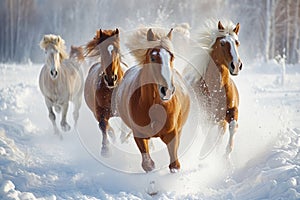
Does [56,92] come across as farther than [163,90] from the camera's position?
Yes

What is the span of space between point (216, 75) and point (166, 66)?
1.58 metres

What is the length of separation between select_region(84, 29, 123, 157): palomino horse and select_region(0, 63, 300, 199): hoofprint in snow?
0.54m

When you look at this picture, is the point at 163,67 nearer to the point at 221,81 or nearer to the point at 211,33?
the point at 221,81

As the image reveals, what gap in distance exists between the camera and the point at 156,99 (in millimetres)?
4691

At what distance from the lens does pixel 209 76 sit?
592 cm

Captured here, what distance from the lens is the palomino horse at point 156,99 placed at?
4.46 metres

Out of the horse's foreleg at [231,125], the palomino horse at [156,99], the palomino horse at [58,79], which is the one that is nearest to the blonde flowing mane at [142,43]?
the palomino horse at [156,99]

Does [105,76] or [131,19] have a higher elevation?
[131,19]

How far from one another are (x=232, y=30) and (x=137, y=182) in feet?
7.98

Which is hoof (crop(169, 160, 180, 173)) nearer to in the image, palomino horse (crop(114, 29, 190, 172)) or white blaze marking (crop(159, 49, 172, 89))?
palomino horse (crop(114, 29, 190, 172))

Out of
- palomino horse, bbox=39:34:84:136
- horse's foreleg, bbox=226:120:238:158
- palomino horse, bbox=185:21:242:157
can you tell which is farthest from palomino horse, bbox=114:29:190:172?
palomino horse, bbox=39:34:84:136

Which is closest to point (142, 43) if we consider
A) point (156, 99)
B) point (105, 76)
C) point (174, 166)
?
point (156, 99)

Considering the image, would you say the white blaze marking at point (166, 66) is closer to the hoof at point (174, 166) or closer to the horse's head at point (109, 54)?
the hoof at point (174, 166)

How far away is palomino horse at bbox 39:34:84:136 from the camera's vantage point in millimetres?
8070
